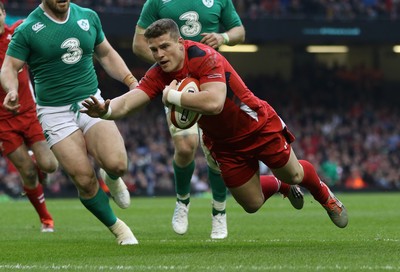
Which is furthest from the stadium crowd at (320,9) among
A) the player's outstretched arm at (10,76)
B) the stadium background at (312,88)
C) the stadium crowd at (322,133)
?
the player's outstretched arm at (10,76)

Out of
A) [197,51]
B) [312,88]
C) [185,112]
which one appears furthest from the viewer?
[312,88]

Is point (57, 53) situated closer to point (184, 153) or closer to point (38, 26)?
point (38, 26)

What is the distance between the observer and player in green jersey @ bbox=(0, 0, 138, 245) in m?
8.91

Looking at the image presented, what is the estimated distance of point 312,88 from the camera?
35.8 meters

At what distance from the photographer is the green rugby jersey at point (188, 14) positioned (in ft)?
33.3

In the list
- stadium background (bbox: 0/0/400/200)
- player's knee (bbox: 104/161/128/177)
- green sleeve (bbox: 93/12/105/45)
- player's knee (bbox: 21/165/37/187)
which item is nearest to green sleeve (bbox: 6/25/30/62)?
green sleeve (bbox: 93/12/105/45)

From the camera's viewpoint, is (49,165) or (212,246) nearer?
(212,246)

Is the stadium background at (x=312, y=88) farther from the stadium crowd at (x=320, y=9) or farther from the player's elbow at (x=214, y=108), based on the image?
the player's elbow at (x=214, y=108)

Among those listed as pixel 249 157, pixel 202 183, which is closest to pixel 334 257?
pixel 249 157

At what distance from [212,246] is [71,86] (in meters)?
2.09

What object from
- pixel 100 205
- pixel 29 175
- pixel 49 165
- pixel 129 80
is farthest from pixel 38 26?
pixel 29 175

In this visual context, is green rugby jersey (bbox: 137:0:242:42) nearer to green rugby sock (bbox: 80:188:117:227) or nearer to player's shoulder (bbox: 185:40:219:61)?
player's shoulder (bbox: 185:40:219:61)

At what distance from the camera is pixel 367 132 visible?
A: 33188 mm

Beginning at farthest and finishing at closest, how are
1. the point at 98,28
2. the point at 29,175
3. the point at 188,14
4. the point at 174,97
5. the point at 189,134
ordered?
the point at 29,175 < the point at 188,14 < the point at 189,134 < the point at 98,28 < the point at 174,97
